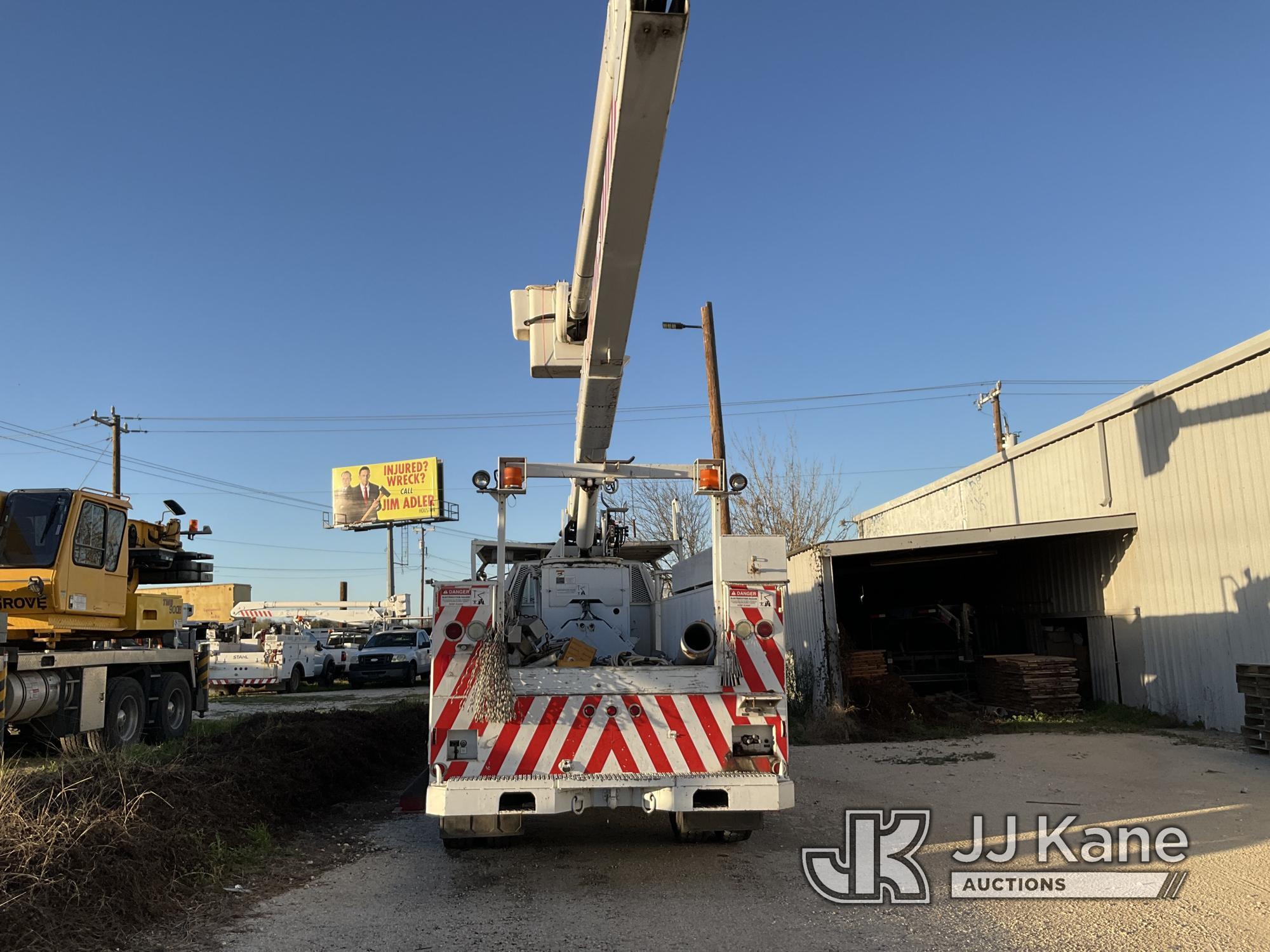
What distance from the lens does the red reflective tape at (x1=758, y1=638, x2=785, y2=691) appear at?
6473 millimetres

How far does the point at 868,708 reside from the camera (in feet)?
48.8

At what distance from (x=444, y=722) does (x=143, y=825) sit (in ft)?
6.32

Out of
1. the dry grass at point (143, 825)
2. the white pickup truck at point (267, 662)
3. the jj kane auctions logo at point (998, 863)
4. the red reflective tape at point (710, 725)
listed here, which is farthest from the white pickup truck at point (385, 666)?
the red reflective tape at point (710, 725)

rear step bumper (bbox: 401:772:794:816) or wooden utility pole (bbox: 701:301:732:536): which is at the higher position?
wooden utility pole (bbox: 701:301:732:536)

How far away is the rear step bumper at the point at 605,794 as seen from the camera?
5848 millimetres

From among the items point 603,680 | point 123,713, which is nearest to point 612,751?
point 603,680

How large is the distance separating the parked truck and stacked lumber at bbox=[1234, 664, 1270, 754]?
7699 millimetres

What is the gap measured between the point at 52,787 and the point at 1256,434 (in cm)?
1355

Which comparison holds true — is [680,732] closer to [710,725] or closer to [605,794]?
[710,725]

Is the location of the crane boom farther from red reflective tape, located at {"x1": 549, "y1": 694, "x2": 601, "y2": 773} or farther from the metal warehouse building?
the metal warehouse building

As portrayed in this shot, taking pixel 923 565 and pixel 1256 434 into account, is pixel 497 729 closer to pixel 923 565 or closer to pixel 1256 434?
pixel 1256 434

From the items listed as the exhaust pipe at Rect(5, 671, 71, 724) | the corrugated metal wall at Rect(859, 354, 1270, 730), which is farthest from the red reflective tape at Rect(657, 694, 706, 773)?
the corrugated metal wall at Rect(859, 354, 1270, 730)

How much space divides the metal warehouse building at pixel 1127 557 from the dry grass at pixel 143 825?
8802mm

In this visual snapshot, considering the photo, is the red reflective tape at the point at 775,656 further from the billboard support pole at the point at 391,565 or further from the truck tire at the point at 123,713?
the billboard support pole at the point at 391,565
